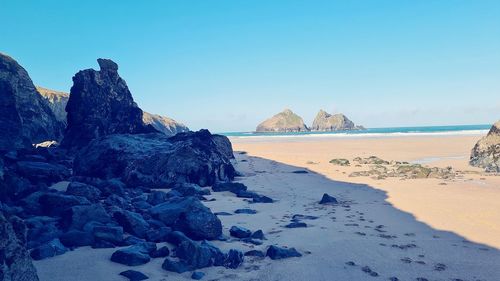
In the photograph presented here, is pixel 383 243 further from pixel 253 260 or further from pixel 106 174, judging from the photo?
pixel 106 174

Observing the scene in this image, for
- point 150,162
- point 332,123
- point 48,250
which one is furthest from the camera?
point 332,123

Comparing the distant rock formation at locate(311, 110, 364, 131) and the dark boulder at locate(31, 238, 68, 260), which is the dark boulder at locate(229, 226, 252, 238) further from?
the distant rock formation at locate(311, 110, 364, 131)

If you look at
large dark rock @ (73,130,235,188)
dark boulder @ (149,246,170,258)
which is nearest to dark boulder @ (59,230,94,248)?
dark boulder @ (149,246,170,258)

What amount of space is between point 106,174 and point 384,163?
2035 cm

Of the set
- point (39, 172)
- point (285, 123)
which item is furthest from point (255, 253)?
point (285, 123)

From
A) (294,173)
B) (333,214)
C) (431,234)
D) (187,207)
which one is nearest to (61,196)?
(187,207)

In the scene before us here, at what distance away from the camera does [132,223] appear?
8.41 m

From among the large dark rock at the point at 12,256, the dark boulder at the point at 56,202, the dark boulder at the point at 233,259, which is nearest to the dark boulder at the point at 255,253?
the dark boulder at the point at 233,259

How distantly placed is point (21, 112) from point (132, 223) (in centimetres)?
2421

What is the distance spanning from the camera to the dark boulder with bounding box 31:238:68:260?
6.68 m

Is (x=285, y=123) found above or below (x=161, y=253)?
above

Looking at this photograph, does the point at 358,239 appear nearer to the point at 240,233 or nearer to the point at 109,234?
the point at 240,233

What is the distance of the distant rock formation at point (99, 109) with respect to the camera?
81.3 ft

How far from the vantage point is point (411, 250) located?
8.12m
